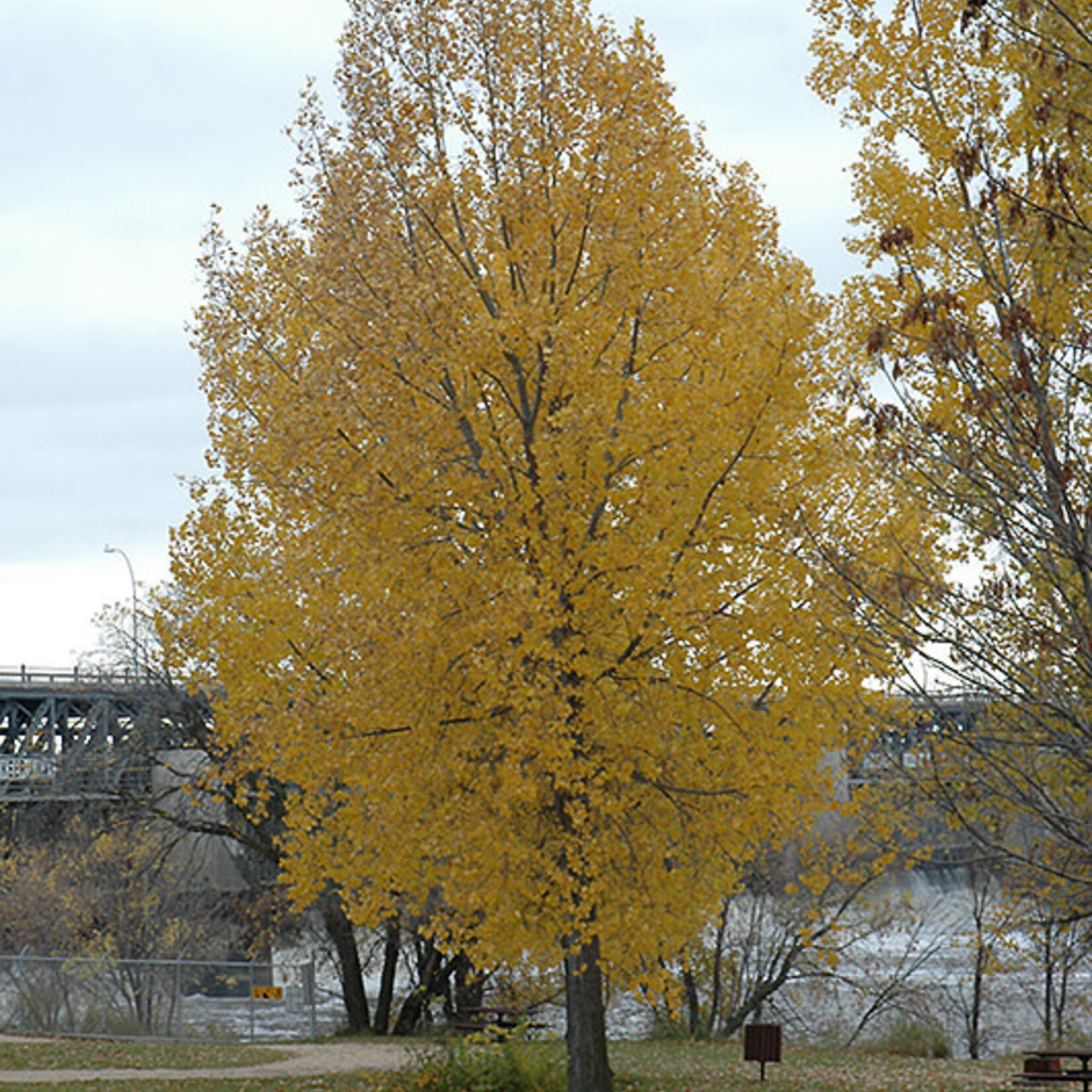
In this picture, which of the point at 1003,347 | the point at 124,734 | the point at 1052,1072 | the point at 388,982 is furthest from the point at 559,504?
the point at 124,734

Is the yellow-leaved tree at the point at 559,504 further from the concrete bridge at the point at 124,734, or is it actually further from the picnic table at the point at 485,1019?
the concrete bridge at the point at 124,734

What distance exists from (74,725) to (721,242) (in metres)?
50.8

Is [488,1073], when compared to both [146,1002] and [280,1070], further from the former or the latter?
[146,1002]

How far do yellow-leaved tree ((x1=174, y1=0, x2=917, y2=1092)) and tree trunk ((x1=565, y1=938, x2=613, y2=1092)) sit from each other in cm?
3

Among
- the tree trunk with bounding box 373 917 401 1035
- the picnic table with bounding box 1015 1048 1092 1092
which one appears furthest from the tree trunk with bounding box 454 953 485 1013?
the picnic table with bounding box 1015 1048 1092 1092

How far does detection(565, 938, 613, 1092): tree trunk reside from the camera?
1309 centimetres

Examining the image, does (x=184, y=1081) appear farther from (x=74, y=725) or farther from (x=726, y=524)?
(x=74, y=725)

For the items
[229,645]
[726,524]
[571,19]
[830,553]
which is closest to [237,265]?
[229,645]

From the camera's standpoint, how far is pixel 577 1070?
13117 mm

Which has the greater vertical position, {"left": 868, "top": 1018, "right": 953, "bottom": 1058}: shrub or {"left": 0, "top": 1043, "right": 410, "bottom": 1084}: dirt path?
{"left": 0, "top": 1043, "right": 410, "bottom": 1084}: dirt path

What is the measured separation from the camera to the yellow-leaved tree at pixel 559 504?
11.3m

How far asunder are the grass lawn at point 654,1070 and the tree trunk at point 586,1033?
1.14 meters

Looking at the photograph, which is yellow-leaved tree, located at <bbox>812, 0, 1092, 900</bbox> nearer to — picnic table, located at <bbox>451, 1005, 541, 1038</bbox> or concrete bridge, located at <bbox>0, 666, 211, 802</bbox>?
picnic table, located at <bbox>451, 1005, 541, 1038</bbox>

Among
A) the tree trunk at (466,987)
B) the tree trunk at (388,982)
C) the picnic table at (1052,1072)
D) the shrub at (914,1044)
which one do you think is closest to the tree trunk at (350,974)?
the tree trunk at (388,982)
